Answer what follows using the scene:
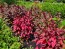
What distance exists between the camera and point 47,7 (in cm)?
1728

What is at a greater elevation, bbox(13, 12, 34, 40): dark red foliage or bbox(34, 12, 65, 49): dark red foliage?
bbox(34, 12, 65, 49): dark red foliage

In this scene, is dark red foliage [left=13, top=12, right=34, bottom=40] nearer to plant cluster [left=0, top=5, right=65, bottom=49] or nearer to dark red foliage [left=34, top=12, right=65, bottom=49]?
plant cluster [left=0, top=5, right=65, bottom=49]

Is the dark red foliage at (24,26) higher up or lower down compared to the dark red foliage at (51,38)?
lower down

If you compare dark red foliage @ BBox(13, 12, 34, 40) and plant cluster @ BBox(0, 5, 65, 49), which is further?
dark red foliage @ BBox(13, 12, 34, 40)

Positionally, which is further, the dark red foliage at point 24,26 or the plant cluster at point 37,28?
the dark red foliage at point 24,26

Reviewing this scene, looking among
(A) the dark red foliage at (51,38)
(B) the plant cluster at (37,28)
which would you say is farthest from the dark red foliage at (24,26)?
(A) the dark red foliage at (51,38)

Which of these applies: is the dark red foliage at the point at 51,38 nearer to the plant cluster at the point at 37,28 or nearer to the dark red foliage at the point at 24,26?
the plant cluster at the point at 37,28

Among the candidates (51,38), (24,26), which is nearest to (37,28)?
(51,38)

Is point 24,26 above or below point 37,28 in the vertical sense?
below

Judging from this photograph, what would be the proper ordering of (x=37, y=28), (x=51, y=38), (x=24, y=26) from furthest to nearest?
(x=24, y=26) → (x=37, y=28) → (x=51, y=38)

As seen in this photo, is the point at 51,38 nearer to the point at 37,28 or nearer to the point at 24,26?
the point at 37,28

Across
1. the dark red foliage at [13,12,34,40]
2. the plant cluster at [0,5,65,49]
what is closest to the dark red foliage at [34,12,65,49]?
the plant cluster at [0,5,65,49]

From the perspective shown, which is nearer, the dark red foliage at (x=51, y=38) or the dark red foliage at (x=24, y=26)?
the dark red foliage at (x=51, y=38)

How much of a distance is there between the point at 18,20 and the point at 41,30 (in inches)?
99.6
